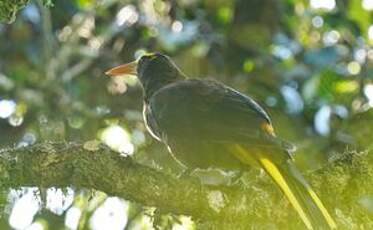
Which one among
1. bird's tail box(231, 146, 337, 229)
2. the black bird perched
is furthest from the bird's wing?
bird's tail box(231, 146, 337, 229)

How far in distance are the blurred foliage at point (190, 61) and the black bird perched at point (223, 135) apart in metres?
0.84

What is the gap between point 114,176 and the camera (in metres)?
3.98

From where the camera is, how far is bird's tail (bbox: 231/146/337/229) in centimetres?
388

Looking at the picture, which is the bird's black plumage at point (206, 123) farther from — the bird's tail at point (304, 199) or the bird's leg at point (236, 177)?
the bird's tail at point (304, 199)

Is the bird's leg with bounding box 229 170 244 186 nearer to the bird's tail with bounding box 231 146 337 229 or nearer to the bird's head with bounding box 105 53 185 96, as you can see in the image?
the bird's tail with bounding box 231 146 337 229

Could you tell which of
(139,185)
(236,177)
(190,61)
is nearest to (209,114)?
(236,177)

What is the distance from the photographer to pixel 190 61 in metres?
7.11

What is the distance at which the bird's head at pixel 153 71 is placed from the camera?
5.92 metres

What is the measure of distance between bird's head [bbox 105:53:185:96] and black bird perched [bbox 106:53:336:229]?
272 mm

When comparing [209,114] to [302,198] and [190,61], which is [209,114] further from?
[190,61]

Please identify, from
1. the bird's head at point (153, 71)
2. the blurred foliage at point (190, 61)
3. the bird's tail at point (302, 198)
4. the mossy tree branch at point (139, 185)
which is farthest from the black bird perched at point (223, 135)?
the blurred foliage at point (190, 61)

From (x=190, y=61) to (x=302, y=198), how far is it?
3309mm

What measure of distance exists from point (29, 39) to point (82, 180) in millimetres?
2946

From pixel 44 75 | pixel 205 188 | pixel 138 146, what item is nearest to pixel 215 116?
pixel 205 188
